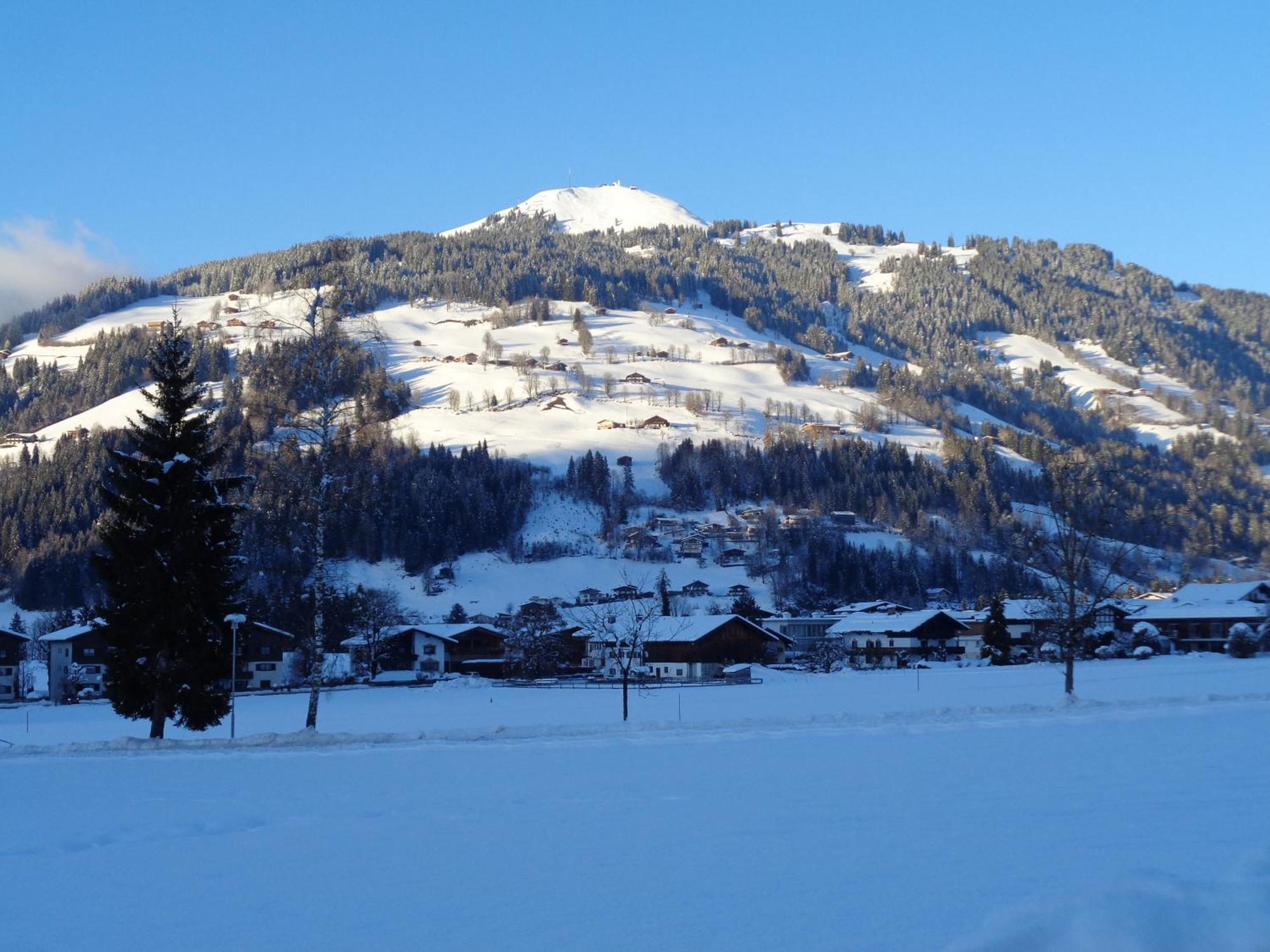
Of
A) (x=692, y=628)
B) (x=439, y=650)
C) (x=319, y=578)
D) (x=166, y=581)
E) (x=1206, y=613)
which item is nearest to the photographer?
(x=319, y=578)

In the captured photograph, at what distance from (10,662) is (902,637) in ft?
233

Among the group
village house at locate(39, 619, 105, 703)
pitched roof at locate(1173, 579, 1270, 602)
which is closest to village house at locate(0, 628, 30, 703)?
village house at locate(39, 619, 105, 703)

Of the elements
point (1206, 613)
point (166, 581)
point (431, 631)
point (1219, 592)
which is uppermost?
point (166, 581)

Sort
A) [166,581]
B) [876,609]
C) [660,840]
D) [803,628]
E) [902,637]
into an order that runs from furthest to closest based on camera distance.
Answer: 1. [876,609]
2. [803,628]
3. [902,637]
4. [166,581]
5. [660,840]

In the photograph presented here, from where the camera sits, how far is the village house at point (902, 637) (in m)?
87.3

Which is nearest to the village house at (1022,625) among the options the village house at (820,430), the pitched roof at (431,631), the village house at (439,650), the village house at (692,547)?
the village house at (439,650)

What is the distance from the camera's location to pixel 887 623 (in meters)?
90.2

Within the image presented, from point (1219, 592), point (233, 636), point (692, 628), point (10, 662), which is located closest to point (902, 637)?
point (692, 628)

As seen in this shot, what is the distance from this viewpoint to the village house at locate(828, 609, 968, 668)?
87.3 metres

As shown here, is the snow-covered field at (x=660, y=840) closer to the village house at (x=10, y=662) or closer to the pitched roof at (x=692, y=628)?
the pitched roof at (x=692, y=628)

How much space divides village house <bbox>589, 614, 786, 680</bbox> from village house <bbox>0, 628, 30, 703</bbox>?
40554 mm

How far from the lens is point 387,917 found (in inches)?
277

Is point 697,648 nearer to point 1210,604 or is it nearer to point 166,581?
point 1210,604

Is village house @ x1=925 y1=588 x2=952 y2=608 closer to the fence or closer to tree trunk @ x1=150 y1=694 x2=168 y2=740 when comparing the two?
the fence
